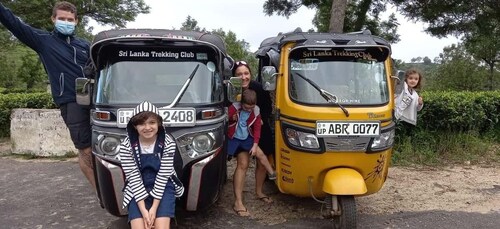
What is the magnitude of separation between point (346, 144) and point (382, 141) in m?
0.42

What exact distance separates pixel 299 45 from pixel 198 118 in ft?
4.43

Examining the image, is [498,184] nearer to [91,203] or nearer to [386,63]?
[386,63]

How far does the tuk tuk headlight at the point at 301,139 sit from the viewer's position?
181 inches

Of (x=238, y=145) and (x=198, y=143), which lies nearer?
(x=198, y=143)

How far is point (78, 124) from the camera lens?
4.86 metres

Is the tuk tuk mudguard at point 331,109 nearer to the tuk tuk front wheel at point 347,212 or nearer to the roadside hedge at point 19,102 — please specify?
the tuk tuk front wheel at point 347,212

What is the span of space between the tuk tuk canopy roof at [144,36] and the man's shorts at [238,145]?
3.84 ft

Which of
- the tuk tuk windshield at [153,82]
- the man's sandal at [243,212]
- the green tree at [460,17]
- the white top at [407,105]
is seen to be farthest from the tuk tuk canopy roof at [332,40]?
the green tree at [460,17]

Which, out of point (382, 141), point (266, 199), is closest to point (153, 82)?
point (266, 199)

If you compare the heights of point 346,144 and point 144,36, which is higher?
point 144,36

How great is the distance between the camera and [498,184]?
6.83 metres

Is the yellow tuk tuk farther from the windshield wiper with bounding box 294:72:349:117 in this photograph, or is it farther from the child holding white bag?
the child holding white bag

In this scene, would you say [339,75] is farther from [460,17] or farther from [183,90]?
[460,17]

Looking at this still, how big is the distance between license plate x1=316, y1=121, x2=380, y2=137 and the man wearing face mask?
2.47m
